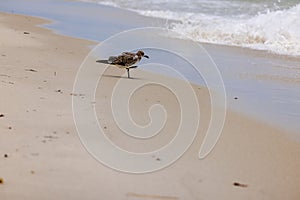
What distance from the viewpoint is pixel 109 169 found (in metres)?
3.18

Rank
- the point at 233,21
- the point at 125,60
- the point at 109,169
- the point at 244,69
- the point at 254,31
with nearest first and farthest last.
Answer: the point at 109,169
the point at 125,60
the point at 244,69
the point at 254,31
the point at 233,21

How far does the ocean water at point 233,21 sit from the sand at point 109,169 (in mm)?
5019

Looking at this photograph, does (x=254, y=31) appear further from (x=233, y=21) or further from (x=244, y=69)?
(x=244, y=69)

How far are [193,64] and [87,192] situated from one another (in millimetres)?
4381

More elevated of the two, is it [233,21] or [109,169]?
[233,21]

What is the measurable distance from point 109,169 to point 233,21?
10165mm

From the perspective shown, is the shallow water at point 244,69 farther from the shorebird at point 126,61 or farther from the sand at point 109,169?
the shorebird at point 126,61

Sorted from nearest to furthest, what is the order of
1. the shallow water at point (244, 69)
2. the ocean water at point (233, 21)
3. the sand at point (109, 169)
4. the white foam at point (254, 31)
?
1. the sand at point (109, 169)
2. the shallow water at point (244, 69)
3. the white foam at point (254, 31)
4. the ocean water at point (233, 21)

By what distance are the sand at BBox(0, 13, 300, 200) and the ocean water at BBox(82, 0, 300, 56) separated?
502 cm

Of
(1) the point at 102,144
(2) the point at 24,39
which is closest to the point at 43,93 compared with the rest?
(1) the point at 102,144

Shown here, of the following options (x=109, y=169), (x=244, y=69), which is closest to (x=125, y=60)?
(x=244, y=69)

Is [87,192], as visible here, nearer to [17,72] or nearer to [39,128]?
[39,128]

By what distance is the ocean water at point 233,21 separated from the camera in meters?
10.1

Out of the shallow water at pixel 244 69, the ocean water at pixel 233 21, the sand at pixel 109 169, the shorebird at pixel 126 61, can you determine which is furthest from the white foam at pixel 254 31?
the sand at pixel 109 169
